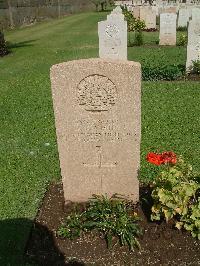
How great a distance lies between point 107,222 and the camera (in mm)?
4480

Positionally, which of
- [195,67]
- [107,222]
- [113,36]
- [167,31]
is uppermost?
[113,36]

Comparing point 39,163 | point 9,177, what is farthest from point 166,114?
point 9,177

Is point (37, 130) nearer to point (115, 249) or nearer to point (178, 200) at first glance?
point (115, 249)

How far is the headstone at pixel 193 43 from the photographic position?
11047 mm

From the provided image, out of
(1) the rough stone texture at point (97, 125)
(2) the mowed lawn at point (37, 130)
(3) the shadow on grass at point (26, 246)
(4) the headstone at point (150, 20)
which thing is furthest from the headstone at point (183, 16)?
(3) the shadow on grass at point (26, 246)

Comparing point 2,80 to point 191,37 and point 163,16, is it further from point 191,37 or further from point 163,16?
point 163,16

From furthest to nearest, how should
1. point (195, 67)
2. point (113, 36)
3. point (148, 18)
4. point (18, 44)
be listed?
point (148, 18) < point (18, 44) < point (195, 67) < point (113, 36)

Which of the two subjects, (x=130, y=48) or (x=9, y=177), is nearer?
(x=9, y=177)

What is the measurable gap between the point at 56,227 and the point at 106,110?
1614mm

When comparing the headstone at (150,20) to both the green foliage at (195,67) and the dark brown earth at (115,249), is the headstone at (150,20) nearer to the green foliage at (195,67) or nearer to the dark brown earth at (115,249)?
the green foliage at (195,67)

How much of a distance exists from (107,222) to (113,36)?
26.5ft

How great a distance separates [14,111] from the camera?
9352 mm

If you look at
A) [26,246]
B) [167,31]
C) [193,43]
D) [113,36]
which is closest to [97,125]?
[26,246]

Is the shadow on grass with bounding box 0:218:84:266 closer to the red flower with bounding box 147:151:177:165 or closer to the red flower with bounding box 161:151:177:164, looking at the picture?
the red flower with bounding box 147:151:177:165
